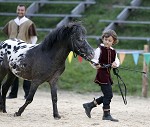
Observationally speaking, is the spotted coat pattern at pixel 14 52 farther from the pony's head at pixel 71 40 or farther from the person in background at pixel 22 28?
the person in background at pixel 22 28

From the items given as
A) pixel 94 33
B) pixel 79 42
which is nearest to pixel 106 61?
pixel 79 42

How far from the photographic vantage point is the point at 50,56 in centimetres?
884

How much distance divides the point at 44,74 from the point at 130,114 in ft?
6.51

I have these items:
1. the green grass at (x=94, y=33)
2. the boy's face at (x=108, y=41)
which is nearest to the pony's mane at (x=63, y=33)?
the boy's face at (x=108, y=41)

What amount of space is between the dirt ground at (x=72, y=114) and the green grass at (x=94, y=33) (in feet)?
3.93

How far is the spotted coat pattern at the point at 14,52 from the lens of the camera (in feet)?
29.8

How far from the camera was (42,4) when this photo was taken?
2114 cm

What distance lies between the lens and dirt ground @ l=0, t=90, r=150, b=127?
8.31 meters

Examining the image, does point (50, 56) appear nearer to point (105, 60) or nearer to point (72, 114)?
point (105, 60)

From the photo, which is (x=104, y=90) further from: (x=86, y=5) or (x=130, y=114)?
(x=86, y=5)

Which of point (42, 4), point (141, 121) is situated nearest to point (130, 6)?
point (42, 4)

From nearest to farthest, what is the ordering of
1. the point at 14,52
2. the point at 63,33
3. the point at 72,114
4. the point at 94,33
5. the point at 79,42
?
the point at 79,42 → the point at 63,33 → the point at 14,52 → the point at 72,114 → the point at 94,33

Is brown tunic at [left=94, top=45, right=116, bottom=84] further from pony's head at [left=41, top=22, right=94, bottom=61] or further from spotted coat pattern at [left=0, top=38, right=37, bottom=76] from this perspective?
spotted coat pattern at [left=0, top=38, right=37, bottom=76]

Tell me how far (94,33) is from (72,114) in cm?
925
